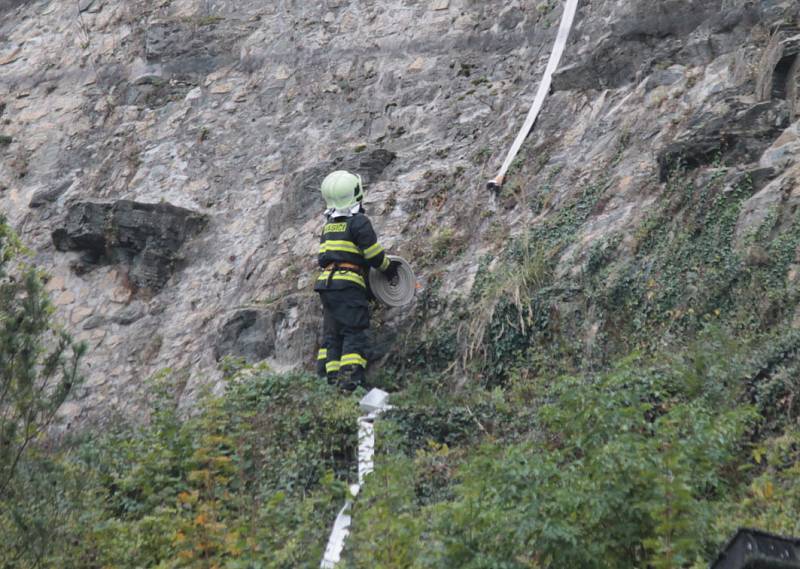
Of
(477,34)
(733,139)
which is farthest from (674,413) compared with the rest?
(477,34)

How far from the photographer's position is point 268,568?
7184mm

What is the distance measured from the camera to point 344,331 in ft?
37.3

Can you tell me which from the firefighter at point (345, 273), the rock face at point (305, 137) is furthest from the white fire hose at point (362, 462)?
the rock face at point (305, 137)

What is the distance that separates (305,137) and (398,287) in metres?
5.13

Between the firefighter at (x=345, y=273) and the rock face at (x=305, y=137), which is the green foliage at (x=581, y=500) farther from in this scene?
the firefighter at (x=345, y=273)

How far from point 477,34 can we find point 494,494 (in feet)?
35.4

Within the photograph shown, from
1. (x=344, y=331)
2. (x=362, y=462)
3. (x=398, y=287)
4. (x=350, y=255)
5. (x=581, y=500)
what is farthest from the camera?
(x=398, y=287)

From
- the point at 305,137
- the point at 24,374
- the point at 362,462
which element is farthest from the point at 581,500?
the point at 305,137

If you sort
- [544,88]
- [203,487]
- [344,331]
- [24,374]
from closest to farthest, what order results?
[24,374], [203,487], [344,331], [544,88]

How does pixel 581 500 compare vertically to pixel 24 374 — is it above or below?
below

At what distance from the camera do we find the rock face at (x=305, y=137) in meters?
12.1

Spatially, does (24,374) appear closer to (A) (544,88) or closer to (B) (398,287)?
(B) (398,287)

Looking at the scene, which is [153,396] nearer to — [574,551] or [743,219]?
[743,219]

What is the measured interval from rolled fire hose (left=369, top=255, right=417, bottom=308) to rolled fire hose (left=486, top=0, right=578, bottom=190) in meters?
1.87
